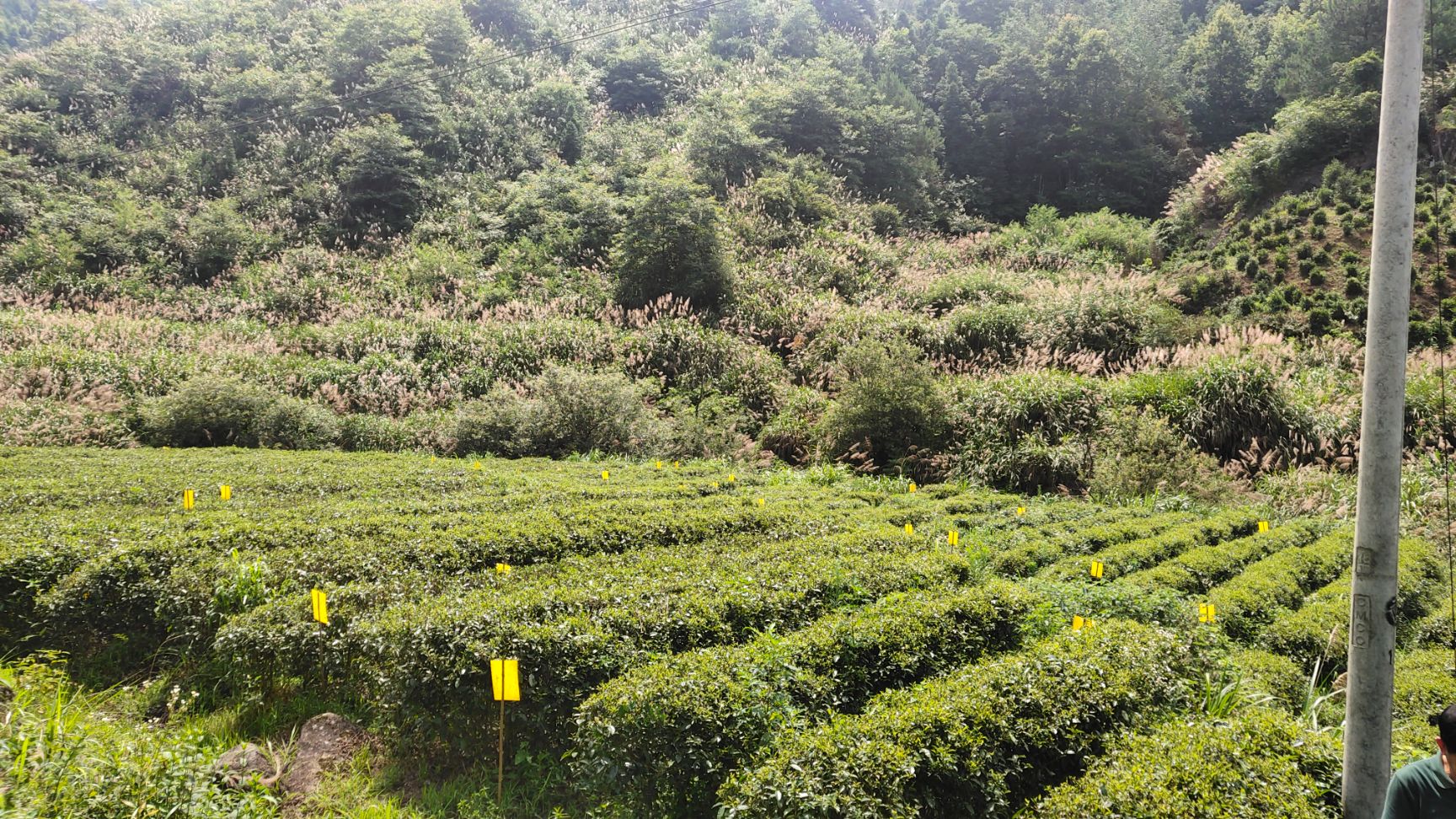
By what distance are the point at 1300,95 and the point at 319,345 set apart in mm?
38042

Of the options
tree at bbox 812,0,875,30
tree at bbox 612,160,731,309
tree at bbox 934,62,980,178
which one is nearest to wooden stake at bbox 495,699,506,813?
tree at bbox 612,160,731,309

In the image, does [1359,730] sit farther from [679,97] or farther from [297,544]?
[679,97]

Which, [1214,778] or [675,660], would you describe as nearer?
[1214,778]

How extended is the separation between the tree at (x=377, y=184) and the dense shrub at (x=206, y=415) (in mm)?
13871

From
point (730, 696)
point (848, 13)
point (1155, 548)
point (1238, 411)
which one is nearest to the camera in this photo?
point (730, 696)

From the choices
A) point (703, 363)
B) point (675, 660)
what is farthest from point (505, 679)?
point (703, 363)

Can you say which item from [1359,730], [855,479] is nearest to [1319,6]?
[855,479]

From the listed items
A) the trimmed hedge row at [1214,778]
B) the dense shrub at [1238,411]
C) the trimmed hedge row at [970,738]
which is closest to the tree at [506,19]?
the dense shrub at [1238,411]

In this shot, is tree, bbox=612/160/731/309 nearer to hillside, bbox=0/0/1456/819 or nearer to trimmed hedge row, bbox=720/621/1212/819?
hillside, bbox=0/0/1456/819

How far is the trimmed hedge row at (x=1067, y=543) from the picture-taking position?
7332mm

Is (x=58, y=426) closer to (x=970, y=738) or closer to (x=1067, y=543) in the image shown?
(x=970, y=738)

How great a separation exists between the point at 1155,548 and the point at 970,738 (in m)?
5.51

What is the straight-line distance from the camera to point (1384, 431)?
255 centimetres

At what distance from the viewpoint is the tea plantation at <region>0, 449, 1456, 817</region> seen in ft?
10.6
